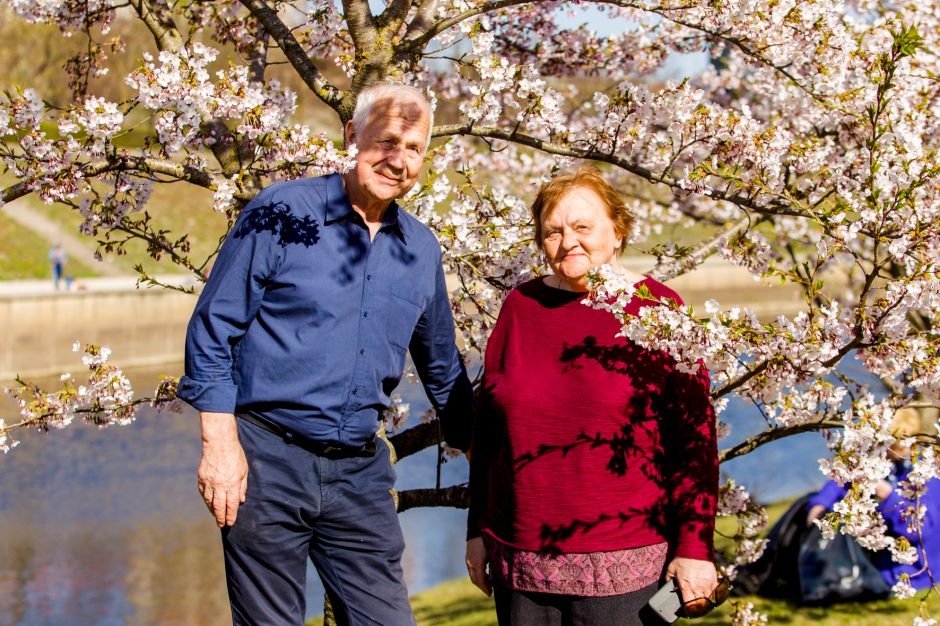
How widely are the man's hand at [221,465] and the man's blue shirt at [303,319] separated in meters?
0.04

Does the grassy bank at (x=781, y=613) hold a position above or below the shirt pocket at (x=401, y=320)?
below

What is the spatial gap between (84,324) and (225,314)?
16.7 meters

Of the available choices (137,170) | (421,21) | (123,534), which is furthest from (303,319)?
(123,534)

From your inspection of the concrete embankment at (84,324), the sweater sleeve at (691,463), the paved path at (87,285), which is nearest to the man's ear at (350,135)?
the sweater sleeve at (691,463)

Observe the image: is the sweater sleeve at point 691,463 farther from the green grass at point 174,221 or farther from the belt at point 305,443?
the green grass at point 174,221

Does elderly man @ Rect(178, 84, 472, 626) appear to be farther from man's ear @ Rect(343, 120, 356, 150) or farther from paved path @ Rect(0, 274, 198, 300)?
paved path @ Rect(0, 274, 198, 300)

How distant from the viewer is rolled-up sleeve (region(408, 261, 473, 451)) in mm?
3236

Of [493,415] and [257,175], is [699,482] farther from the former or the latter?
[257,175]

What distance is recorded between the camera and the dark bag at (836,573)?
7.20m

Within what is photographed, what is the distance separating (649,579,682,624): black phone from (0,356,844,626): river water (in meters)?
5.29

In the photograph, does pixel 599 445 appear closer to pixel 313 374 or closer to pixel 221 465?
pixel 313 374

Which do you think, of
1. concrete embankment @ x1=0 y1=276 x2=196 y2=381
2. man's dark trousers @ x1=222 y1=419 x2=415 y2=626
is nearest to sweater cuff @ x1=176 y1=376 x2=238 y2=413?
man's dark trousers @ x1=222 y1=419 x2=415 y2=626

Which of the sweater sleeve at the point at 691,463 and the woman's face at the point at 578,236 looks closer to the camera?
the sweater sleeve at the point at 691,463

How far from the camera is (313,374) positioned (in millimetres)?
2811
